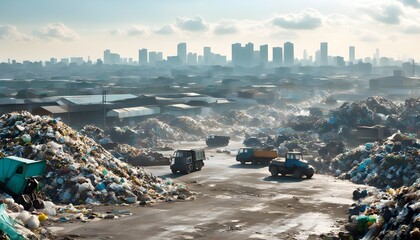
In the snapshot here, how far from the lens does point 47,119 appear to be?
3028cm

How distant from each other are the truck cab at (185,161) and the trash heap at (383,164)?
9.95m

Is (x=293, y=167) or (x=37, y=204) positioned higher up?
(x=37, y=204)

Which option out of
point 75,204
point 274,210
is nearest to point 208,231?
point 274,210

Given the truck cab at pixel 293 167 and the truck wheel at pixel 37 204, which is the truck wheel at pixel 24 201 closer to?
the truck wheel at pixel 37 204

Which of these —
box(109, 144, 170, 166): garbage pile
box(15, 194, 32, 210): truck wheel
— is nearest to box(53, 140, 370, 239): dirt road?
box(15, 194, 32, 210): truck wheel

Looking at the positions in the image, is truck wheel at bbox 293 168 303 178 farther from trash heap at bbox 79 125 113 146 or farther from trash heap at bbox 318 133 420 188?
trash heap at bbox 79 125 113 146

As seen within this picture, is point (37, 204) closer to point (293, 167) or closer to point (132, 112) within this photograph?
point (293, 167)

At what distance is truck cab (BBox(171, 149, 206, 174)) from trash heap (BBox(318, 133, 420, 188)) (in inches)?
392

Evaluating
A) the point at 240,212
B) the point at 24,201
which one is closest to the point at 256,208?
the point at 240,212

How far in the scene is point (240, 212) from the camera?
23984 millimetres

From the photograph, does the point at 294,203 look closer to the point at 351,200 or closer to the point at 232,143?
the point at 351,200

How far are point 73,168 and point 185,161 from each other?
12225 millimetres

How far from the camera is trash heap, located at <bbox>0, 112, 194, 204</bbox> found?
25.3 m

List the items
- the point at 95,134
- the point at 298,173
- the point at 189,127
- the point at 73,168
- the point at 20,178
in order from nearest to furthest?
1. the point at 20,178
2. the point at 73,168
3. the point at 298,173
4. the point at 95,134
5. the point at 189,127
